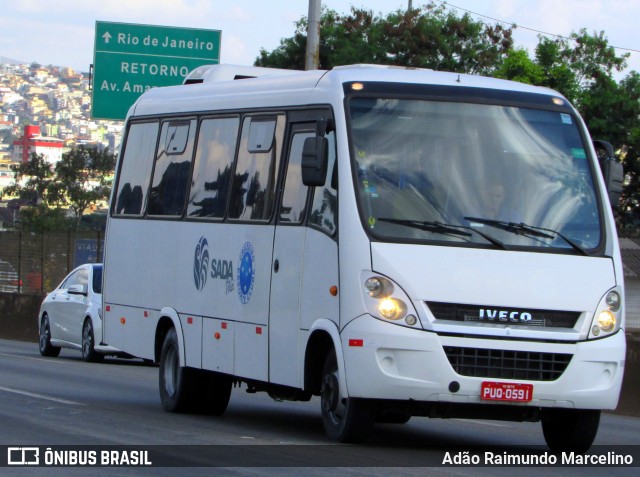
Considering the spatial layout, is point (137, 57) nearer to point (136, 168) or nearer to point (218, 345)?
point (136, 168)

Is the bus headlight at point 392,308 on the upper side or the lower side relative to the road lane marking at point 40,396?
upper

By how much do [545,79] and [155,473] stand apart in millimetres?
37335

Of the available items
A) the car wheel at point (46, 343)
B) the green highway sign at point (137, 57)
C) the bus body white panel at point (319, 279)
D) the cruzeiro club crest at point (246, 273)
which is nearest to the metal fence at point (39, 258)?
the green highway sign at point (137, 57)

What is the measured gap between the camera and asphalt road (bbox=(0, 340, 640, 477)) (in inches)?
408

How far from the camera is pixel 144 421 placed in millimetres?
13453

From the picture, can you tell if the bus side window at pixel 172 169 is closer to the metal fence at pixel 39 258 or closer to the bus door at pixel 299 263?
the bus door at pixel 299 263

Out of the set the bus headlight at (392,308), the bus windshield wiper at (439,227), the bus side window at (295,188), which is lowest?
the bus headlight at (392,308)

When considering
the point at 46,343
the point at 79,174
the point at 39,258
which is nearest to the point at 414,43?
the point at 39,258

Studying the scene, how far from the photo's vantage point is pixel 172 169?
49.8 feet

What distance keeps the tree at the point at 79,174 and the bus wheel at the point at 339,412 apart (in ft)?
283

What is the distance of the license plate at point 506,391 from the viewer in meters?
11.0

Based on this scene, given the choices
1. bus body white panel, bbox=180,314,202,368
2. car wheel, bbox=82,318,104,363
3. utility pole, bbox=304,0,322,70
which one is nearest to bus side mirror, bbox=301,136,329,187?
bus body white panel, bbox=180,314,202,368

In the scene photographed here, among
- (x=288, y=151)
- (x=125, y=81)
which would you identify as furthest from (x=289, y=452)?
(x=125, y=81)

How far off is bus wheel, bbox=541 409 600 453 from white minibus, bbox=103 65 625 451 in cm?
2
